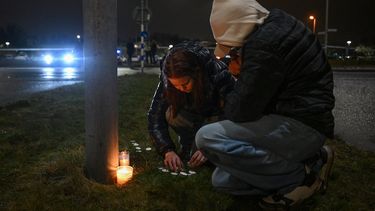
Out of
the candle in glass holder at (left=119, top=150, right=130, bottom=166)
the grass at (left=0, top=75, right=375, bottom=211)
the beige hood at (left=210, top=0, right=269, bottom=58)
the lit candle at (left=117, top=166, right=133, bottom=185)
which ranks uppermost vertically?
the beige hood at (left=210, top=0, right=269, bottom=58)

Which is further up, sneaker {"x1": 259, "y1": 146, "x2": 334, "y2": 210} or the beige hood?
the beige hood

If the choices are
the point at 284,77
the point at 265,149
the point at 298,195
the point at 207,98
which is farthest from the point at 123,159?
the point at 284,77

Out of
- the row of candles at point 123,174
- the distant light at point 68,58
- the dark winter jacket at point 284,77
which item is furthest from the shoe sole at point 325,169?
the distant light at point 68,58

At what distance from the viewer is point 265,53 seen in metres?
2.60

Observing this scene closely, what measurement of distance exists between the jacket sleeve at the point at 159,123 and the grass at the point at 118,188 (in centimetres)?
23

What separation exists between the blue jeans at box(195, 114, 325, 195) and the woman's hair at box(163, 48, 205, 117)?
0.55 meters

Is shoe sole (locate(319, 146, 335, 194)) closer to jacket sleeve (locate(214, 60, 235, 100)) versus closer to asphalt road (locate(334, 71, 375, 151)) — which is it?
jacket sleeve (locate(214, 60, 235, 100))

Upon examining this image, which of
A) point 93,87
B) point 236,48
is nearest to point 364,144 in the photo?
point 236,48

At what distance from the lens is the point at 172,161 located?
3.76m

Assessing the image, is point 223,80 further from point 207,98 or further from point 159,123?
point 159,123

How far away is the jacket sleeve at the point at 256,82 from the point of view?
8.54ft

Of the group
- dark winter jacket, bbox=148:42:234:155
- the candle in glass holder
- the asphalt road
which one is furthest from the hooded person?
the asphalt road

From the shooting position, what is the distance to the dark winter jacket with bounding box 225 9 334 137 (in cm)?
262

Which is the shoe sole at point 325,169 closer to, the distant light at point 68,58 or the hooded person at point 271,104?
the hooded person at point 271,104
